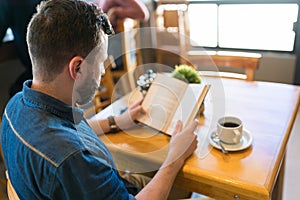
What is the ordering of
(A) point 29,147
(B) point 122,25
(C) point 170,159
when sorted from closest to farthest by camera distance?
(A) point 29,147 < (C) point 170,159 < (B) point 122,25

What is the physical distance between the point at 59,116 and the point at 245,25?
2.57 m

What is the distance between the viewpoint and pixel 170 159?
0.97 m

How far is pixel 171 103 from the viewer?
3.70ft

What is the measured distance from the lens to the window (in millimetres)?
2742

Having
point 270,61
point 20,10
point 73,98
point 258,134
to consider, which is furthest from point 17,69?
point 270,61

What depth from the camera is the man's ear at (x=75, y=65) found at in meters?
0.78

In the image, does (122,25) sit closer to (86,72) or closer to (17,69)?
(17,69)

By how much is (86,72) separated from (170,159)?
395mm

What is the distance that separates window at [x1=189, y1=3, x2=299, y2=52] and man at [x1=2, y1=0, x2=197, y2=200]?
7.05 ft

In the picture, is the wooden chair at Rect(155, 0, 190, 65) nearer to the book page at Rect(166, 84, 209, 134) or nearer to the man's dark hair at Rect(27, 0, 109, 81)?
the book page at Rect(166, 84, 209, 134)

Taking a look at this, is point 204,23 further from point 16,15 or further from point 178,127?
point 178,127

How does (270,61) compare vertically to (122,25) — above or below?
below

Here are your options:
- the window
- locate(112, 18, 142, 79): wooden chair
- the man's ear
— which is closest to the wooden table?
the man's ear

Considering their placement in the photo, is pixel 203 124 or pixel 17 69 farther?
pixel 17 69
